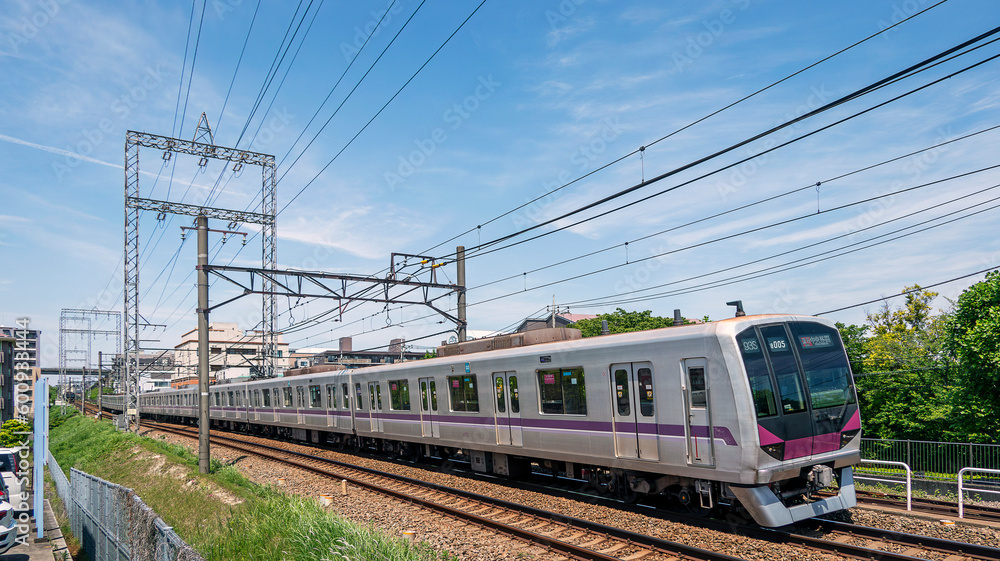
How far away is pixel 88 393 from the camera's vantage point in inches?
4636

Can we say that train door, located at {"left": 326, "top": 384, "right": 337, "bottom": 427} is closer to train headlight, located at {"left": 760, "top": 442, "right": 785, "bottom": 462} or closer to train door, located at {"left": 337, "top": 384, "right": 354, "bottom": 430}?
train door, located at {"left": 337, "top": 384, "right": 354, "bottom": 430}

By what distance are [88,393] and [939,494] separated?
5355 inches

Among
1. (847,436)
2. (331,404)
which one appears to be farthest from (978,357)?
(331,404)

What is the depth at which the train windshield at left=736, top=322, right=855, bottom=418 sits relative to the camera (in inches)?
362

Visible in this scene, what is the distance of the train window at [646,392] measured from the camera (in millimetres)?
10492

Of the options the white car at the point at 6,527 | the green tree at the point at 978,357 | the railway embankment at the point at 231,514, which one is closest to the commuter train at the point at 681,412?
the railway embankment at the point at 231,514

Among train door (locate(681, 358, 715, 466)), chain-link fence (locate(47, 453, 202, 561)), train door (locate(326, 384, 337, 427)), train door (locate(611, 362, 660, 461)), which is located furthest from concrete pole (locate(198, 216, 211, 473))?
train door (locate(681, 358, 715, 466))

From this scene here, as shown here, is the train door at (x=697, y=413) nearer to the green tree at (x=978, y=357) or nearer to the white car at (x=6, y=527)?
the white car at (x=6, y=527)

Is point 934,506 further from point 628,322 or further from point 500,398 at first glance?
point 628,322

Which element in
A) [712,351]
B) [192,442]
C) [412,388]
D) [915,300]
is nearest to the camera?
[712,351]

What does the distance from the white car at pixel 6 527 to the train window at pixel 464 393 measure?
28.5 ft

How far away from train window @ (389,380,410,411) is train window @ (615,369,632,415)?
8.39 m

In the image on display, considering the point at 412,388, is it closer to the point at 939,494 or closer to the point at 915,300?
the point at 939,494

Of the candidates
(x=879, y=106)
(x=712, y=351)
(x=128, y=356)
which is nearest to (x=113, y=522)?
(x=712, y=351)
